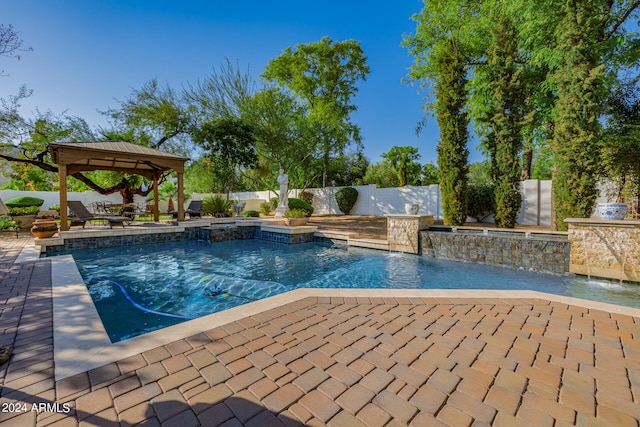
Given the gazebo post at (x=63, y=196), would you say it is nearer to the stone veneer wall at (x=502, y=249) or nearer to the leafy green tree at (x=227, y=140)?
the leafy green tree at (x=227, y=140)

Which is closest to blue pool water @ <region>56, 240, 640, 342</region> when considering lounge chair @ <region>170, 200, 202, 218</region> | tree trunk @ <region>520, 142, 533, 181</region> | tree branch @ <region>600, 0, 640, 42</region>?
lounge chair @ <region>170, 200, 202, 218</region>

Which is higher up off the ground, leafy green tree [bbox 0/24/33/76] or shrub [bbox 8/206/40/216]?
leafy green tree [bbox 0/24/33/76]

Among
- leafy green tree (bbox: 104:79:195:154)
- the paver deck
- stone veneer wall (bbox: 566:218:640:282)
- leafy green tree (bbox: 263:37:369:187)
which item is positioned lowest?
the paver deck

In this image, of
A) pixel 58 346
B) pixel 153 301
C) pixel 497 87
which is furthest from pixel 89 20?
pixel 497 87

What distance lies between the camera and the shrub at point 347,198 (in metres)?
17.5

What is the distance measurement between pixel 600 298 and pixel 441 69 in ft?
29.1

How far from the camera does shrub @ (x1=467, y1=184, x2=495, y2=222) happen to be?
461 inches

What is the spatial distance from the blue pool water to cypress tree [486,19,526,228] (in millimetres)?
4344

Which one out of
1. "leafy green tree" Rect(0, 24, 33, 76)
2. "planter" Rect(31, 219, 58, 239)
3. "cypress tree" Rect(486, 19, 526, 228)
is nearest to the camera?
"leafy green tree" Rect(0, 24, 33, 76)

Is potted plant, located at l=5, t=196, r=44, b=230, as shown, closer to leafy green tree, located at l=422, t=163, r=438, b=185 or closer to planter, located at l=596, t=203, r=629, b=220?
planter, located at l=596, t=203, r=629, b=220

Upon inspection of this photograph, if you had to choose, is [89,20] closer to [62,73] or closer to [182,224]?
[62,73]

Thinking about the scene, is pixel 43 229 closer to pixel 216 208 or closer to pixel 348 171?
pixel 216 208

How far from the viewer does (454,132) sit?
400 inches

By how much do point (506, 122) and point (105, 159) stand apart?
13935mm
